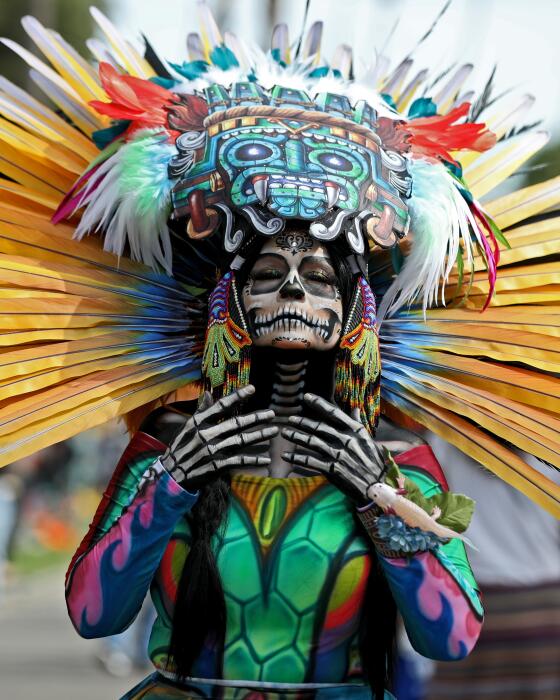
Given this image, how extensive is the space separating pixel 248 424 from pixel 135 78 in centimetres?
104

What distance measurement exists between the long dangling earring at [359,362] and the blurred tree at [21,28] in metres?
12.9

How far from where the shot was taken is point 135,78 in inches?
131

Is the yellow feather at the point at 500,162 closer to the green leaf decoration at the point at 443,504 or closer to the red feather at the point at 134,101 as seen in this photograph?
the red feather at the point at 134,101

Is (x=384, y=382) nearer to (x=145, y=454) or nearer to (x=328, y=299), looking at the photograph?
(x=328, y=299)

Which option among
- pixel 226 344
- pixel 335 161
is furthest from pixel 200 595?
pixel 335 161

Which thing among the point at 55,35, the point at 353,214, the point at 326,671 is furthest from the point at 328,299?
the point at 55,35

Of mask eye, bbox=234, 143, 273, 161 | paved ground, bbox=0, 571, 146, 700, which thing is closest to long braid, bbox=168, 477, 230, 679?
mask eye, bbox=234, 143, 273, 161

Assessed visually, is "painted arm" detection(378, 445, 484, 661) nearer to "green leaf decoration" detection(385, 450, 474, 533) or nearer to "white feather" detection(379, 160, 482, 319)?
"green leaf decoration" detection(385, 450, 474, 533)

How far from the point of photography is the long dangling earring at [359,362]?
3.03 m

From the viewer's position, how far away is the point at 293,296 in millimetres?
2984

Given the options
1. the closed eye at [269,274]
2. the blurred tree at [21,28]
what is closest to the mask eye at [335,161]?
the closed eye at [269,274]

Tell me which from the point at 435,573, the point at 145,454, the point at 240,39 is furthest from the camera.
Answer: the point at 240,39

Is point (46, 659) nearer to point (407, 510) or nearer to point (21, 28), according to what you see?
point (407, 510)

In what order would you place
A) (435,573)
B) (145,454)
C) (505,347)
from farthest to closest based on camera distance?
(505,347), (145,454), (435,573)
